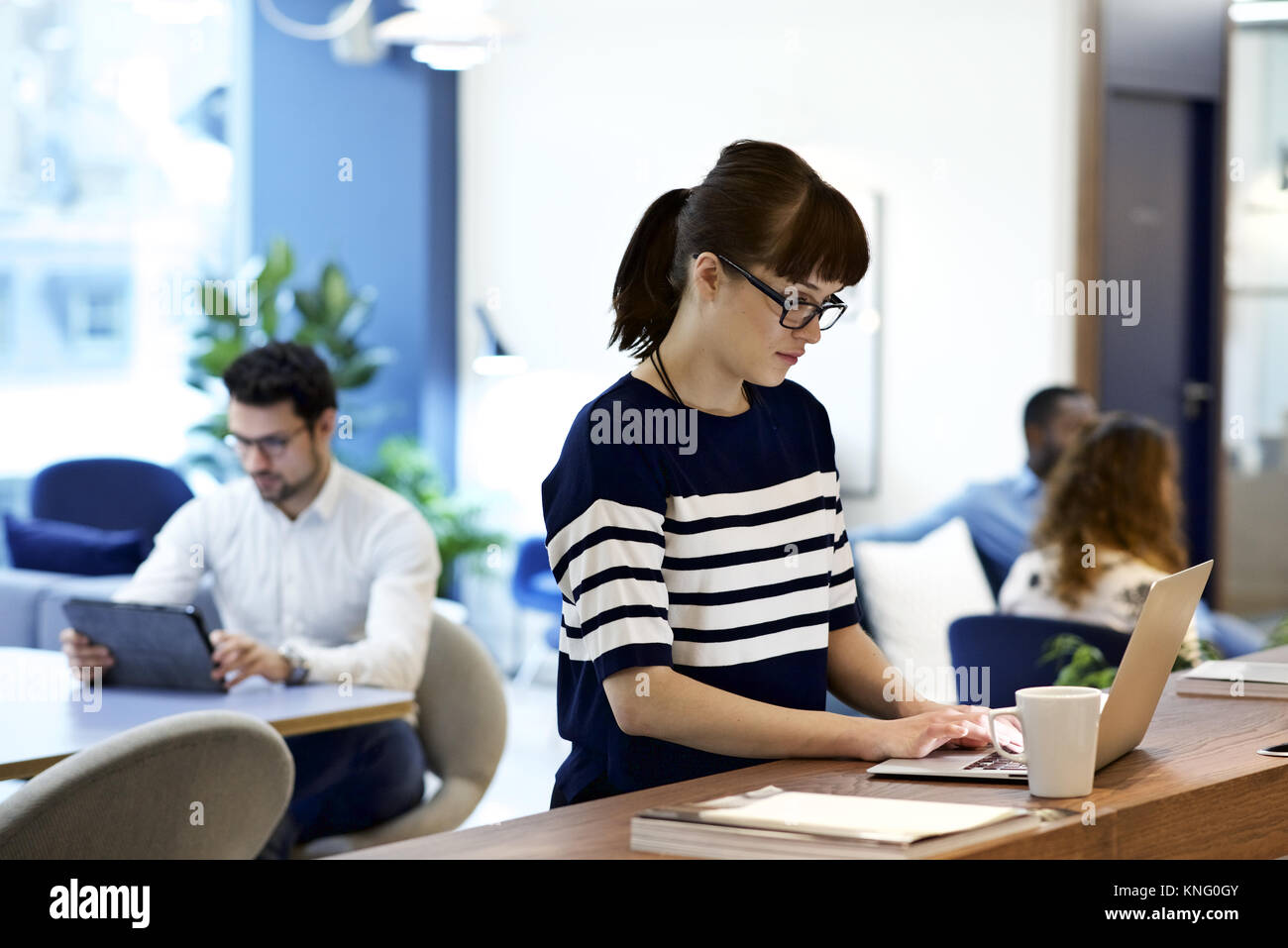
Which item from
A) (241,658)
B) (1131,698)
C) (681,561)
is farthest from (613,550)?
(241,658)

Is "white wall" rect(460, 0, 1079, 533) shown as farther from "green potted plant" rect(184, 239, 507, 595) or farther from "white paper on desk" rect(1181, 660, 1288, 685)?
"white paper on desk" rect(1181, 660, 1288, 685)

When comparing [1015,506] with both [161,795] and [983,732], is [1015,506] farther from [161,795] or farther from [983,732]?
[161,795]

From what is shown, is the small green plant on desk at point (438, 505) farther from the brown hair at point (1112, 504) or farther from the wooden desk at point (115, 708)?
the wooden desk at point (115, 708)

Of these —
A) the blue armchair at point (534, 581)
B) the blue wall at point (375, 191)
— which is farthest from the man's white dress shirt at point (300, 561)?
the blue wall at point (375, 191)

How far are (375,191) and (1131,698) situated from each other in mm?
6211

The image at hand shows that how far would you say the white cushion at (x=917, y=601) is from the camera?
4.62 meters

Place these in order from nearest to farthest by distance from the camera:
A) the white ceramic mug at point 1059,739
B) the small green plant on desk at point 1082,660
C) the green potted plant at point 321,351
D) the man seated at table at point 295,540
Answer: the white ceramic mug at point 1059,739, the small green plant on desk at point 1082,660, the man seated at table at point 295,540, the green potted plant at point 321,351

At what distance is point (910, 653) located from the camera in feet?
15.2

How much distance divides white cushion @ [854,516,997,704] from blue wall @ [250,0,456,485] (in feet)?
10.3

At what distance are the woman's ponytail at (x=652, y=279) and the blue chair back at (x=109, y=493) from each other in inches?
158

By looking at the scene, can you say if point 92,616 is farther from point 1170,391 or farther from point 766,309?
point 1170,391

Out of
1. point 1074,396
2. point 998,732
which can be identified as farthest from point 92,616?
point 1074,396

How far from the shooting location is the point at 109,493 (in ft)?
18.7

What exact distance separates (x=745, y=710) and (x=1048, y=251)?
4634 millimetres
